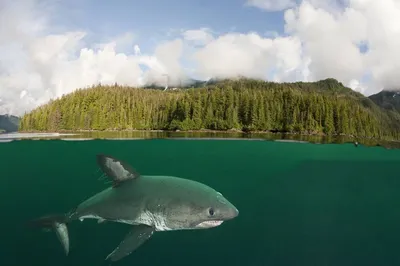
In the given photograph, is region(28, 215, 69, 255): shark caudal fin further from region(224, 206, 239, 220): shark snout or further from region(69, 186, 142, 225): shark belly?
region(224, 206, 239, 220): shark snout

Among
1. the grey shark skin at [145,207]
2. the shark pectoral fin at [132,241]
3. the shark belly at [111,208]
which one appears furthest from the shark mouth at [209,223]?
the shark belly at [111,208]

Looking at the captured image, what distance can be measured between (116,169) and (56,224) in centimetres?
134

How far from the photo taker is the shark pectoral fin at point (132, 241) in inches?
148

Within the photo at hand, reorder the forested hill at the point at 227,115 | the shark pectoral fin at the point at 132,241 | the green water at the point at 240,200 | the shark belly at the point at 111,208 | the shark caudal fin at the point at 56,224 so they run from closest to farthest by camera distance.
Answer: the shark pectoral fin at the point at 132,241, the shark belly at the point at 111,208, the shark caudal fin at the point at 56,224, the green water at the point at 240,200, the forested hill at the point at 227,115

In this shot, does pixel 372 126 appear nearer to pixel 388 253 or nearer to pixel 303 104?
pixel 303 104

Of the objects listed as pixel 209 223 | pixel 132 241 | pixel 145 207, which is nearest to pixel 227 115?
pixel 145 207

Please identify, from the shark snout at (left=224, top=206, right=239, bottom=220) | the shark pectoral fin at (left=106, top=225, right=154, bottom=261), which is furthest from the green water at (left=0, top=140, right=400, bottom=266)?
the shark snout at (left=224, top=206, right=239, bottom=220)

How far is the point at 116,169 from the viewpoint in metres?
4.66

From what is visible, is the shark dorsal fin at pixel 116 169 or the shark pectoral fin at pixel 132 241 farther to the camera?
the shark dorsal fin at pixel 116 169

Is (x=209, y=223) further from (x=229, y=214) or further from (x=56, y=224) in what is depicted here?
(x=56, y=224)

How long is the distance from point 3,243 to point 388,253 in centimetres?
1260

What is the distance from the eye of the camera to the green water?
9.79 meters

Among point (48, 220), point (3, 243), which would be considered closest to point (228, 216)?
point (48, 220)

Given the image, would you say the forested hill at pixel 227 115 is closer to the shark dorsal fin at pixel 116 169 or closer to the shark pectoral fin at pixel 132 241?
the shark dorsal fin at pixel 116 169
